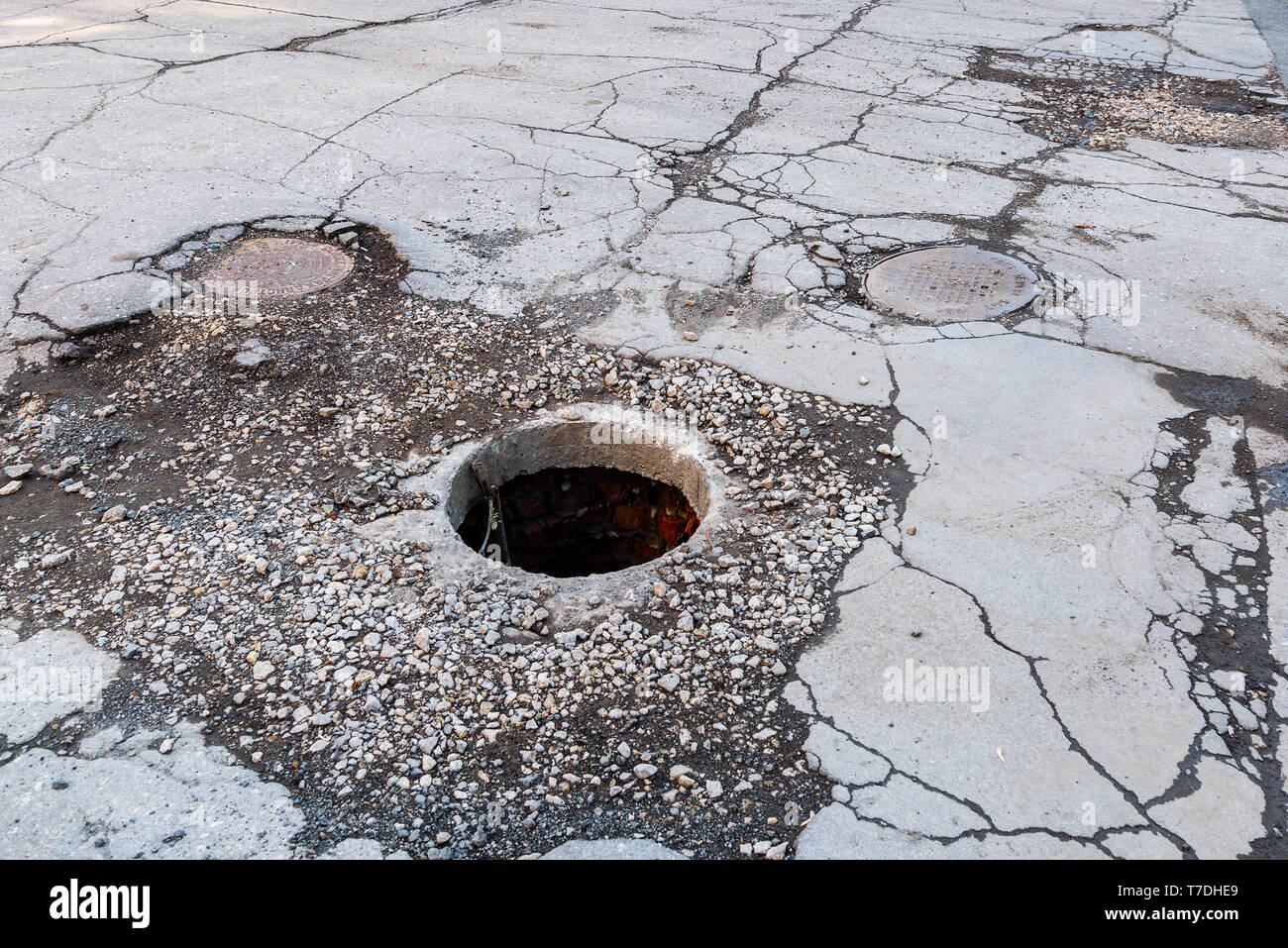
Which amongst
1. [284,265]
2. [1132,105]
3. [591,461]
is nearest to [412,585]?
[591,461]

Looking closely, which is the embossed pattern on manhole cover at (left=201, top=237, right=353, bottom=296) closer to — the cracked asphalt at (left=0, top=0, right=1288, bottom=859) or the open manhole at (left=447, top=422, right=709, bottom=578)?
the cracked asphalt at (left=0, top=0, right=1288, bottom=859)

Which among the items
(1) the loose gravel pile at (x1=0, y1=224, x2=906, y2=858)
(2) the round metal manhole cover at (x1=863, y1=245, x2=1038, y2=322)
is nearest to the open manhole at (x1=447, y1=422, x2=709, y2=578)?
(1) the loose gravel pile at (x1=0, y1=224, x2=906, y2=858)

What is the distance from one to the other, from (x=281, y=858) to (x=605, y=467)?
199 cm

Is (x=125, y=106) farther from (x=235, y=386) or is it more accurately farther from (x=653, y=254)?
(x=653, y=254)

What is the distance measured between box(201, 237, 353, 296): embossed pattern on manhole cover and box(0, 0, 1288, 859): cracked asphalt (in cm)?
16

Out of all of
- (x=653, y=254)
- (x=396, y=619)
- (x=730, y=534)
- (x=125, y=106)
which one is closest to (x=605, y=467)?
(x=730, y=534)

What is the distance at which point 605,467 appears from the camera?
367 centimetres

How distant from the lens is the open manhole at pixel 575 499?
138 inches

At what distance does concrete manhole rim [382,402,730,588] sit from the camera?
313 cm

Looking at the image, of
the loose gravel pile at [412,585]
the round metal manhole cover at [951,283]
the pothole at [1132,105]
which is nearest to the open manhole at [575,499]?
the loose gravel pile at [412,585]

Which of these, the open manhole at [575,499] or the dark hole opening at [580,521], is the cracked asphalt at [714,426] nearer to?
the open manhole at [575,499]

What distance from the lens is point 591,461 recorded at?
3.64 metres

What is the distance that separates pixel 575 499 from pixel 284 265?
2.23 m

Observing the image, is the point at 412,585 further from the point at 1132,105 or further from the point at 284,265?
the point at 1132,105
